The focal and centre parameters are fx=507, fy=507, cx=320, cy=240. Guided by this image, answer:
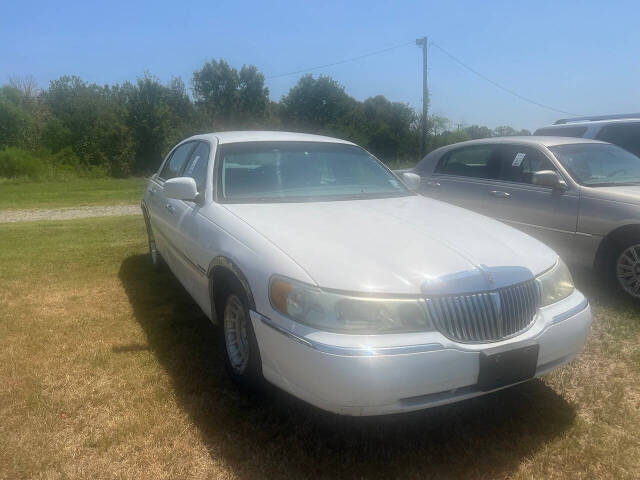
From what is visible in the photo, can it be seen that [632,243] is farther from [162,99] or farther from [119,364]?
[162,99]

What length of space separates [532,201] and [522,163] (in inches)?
19.8

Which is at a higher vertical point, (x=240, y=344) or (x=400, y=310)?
(x=400, y=310)

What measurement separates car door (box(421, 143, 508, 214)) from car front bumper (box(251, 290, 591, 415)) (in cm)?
358

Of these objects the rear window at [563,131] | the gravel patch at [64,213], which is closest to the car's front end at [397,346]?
the rear window at [563,131]

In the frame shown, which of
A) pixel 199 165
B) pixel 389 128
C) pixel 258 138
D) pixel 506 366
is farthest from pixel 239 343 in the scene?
pixel 389 128

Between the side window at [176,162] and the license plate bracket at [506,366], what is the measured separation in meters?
3.30

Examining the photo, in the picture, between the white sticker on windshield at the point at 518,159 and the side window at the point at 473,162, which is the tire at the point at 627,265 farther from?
the side window at the point at 473,162

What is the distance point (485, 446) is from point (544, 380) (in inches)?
34.7

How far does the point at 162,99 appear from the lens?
163 feet

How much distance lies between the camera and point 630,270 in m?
4.40

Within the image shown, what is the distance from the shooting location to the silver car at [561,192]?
4449mm

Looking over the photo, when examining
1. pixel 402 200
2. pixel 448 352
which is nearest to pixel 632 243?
pixel 402 200

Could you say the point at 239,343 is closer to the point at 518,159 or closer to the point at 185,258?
the point at 185,258

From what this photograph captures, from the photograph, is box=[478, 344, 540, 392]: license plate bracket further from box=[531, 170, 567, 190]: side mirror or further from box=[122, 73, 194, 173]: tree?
box=[122, 73, 194, 173]: tree
